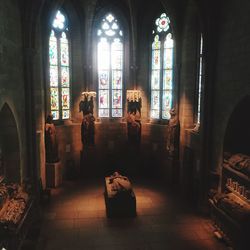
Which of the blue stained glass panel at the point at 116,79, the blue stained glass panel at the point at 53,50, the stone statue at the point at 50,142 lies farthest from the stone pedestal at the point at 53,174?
the blue stained glass panel at the point at 116,79

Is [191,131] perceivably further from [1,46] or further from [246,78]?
[1,46]

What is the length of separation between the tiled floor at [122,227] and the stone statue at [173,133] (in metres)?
1.89

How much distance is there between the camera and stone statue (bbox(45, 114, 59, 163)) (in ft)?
36.8

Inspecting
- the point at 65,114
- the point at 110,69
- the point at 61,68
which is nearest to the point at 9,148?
the point at 65,114

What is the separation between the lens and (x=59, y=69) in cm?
1295

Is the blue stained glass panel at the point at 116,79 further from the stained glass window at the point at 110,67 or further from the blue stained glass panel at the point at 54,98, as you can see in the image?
the blue stained glass panel at the point at 54,98

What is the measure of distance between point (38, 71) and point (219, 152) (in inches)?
252

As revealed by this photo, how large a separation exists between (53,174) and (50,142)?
50.6 inches

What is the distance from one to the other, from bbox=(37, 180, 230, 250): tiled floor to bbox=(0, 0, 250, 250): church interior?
49mm

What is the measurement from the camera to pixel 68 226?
28.7ft

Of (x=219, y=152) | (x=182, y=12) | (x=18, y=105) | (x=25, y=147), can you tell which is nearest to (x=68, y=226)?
(x=25, y=147)

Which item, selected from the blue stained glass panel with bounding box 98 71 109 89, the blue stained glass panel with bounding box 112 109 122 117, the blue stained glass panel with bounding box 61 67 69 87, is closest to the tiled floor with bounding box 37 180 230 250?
the blue stained glass panel with bounding box 112 109 122 117

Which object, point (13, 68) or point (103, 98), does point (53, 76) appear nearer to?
point (103, 98)

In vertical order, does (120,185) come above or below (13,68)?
below
